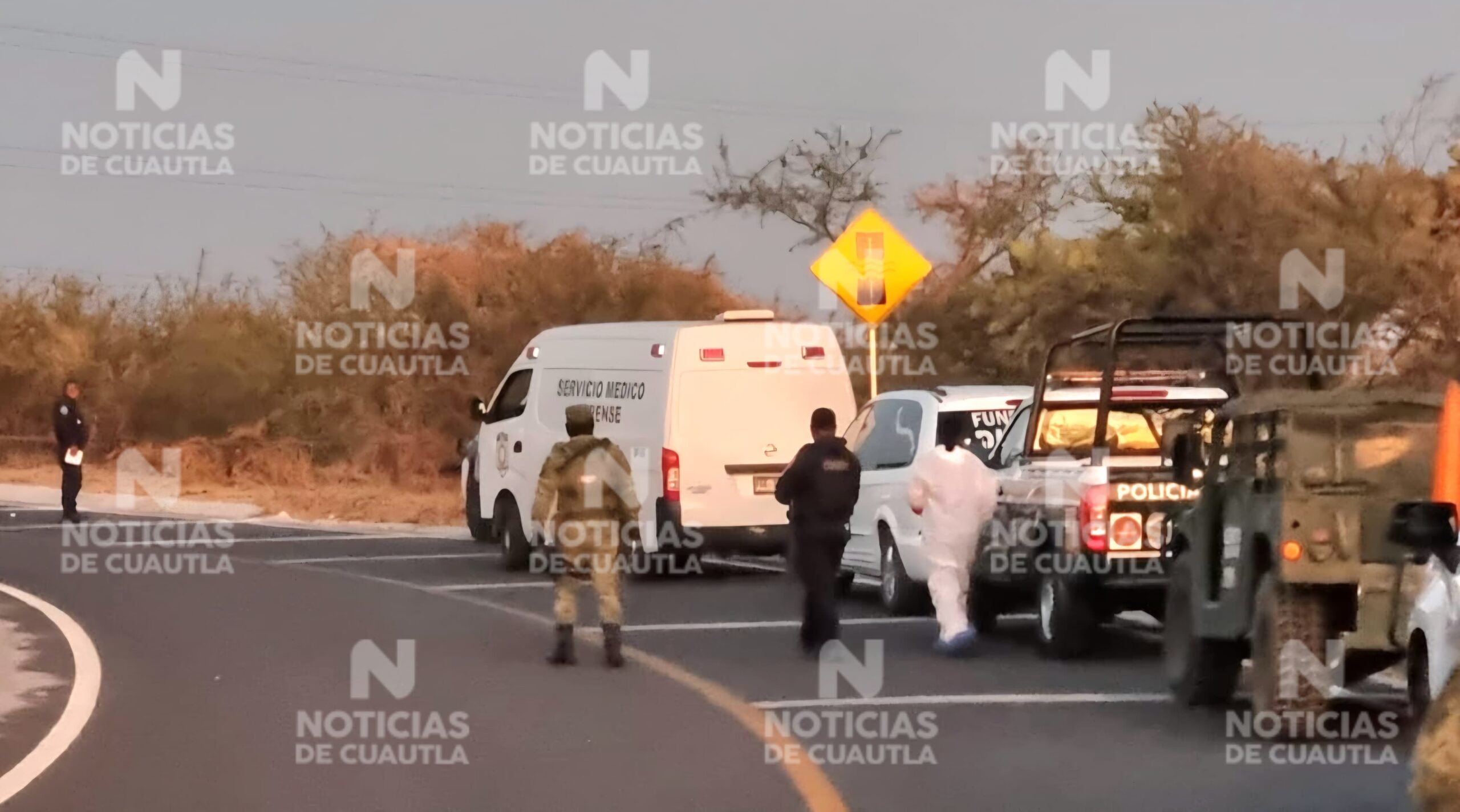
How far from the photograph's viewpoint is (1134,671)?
1376 centimetres

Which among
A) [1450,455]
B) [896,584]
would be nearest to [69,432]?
[896,584]

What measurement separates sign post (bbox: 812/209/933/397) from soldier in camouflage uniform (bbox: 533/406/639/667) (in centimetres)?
919

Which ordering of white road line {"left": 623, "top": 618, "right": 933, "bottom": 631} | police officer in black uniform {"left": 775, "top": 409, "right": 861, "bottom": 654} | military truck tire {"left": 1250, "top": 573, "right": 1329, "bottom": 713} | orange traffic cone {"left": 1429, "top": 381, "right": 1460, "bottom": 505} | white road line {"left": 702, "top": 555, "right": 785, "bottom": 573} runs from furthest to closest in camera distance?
white road line {"left": 702, "top": 555, "right": 785, "bottom": 573} < white road line {"left": 623, "top": 618, "right": 933, "bottom": 631} < police officer in black uniform {"left": 775, "top": 409, "right": 861, "bottom": 654} < military truck tire {"left": 1250, "top": 573, "right": 1329, "bottom": 713} < orange traffic cone {"left": 1429, "top": 381, "right": 1460, "bottom": 505}

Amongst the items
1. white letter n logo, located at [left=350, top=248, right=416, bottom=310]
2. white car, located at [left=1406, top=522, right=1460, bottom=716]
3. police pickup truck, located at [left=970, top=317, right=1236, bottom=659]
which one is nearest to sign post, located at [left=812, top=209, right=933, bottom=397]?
police pickup truck, located at [left=970, top=317, right=1236, bottom=659]

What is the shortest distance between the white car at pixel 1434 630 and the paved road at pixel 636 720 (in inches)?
19.1

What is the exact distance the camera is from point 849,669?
13.6 metres

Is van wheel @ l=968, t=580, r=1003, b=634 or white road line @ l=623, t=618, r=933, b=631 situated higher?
van wheel @ l=968, t=580, r=1003, b=634

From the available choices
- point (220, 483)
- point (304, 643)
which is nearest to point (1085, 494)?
point (304, 643)

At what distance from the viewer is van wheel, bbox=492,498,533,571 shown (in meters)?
22.5

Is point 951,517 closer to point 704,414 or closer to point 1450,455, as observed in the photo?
point 1450,455

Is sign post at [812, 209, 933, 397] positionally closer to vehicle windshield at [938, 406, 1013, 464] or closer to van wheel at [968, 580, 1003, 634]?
vehicle windshield at [938, 406, 1013, 464]

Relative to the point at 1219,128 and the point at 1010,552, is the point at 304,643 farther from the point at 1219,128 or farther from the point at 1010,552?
the point at 1219,128

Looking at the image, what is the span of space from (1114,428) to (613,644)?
158 inches

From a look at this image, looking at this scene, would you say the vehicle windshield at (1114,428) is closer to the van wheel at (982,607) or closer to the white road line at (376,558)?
the van wheel at (982,607)
